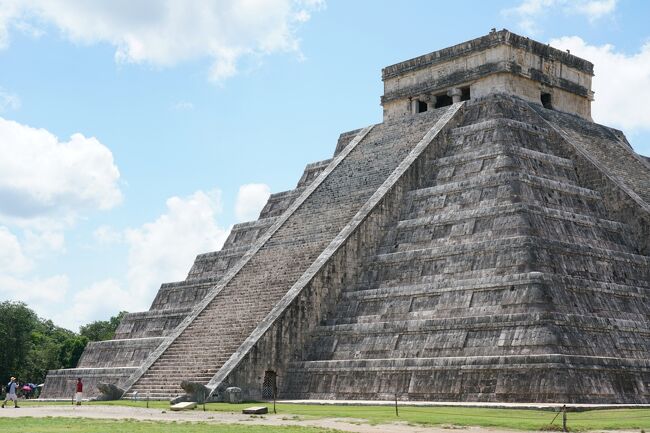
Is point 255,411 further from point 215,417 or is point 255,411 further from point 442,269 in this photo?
point 442,269

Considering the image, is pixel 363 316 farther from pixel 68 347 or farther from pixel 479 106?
pixel 68 347

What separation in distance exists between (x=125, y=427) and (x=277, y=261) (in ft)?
43.9

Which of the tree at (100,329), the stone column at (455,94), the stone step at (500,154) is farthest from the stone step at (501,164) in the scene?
the tree at (100,329)

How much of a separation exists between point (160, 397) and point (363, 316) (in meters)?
5.68

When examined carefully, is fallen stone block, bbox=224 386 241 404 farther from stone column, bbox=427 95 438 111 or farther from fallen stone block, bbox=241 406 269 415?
stone column, bbox=427 95 438 111

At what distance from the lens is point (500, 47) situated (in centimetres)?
3222

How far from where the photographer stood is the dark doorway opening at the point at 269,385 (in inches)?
996

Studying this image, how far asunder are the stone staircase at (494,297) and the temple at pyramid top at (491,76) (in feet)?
10.3

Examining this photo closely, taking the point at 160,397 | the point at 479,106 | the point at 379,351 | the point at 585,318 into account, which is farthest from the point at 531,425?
the point at 479,106

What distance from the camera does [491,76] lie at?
32469 millimetres

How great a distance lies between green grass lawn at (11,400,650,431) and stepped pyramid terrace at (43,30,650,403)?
5.44 ft

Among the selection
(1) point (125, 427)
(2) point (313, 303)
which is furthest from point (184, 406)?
(2) point (313, 303)

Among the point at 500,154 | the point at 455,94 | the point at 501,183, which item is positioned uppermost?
the point at 455,94

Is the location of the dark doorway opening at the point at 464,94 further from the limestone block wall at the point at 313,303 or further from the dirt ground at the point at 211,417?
the dirt ground at the point at 211,417
